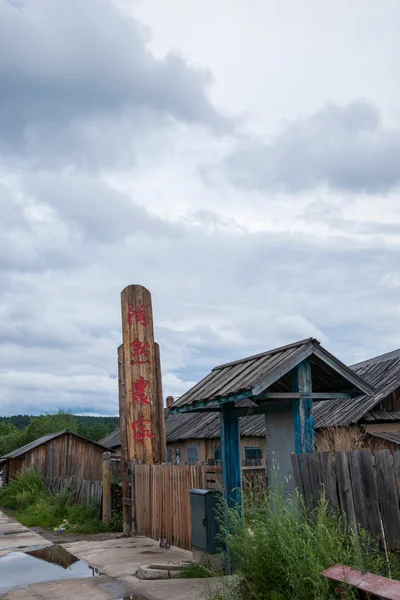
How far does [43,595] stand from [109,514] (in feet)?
26.0

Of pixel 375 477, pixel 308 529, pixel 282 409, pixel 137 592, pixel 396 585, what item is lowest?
pixel 137 592

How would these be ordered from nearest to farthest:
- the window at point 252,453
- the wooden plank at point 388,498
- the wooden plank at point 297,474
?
1. the wooden plank at point 388,498
2. the wooden plank at point 297,474
3. the window at point 252,453

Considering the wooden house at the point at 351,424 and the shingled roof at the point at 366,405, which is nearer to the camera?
the wooden house at the point at 351,424

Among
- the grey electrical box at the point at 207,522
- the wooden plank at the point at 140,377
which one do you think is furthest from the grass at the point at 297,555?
the wooden plank at the point at 140,377

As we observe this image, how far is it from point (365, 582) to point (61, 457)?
27.6 meters

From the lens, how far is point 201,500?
964 centimetres

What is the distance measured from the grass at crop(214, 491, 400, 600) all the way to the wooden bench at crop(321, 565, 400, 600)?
11 cm

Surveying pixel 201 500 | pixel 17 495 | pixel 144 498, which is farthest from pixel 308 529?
pixel 17 495

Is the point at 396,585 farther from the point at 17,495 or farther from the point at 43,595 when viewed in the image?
the point at 17,495

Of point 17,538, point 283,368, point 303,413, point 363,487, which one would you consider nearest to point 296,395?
point 303,413

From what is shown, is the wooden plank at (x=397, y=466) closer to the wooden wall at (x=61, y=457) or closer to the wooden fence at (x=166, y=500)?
the wooden fence at (x=166, y=500)

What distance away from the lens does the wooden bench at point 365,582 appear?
17.7ft

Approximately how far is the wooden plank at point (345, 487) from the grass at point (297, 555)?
Answer: 132 millimetres

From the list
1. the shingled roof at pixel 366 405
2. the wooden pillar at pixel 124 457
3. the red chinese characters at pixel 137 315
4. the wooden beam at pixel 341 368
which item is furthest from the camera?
the shingled roof at pixel 366 405
